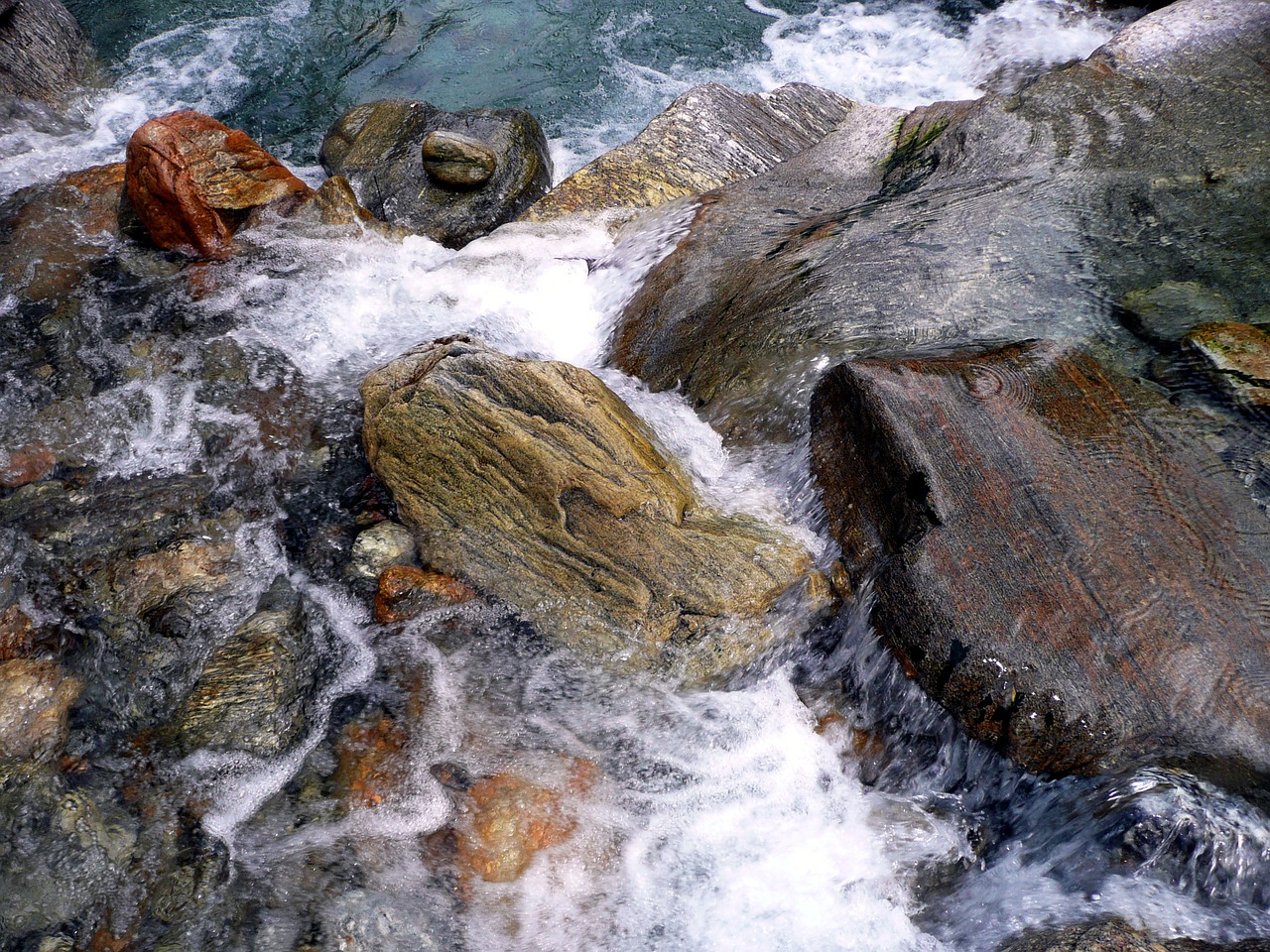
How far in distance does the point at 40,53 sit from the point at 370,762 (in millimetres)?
8404

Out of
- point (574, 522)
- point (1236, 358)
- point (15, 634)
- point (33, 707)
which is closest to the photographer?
point (33, 707)

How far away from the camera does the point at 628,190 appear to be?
6.64 m

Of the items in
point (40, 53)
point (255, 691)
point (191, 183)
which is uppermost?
point (40, 53)

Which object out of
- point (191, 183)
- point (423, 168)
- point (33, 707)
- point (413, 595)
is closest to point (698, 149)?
point (423, 168)

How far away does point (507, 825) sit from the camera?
10.6ft

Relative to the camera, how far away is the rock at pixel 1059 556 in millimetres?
3016

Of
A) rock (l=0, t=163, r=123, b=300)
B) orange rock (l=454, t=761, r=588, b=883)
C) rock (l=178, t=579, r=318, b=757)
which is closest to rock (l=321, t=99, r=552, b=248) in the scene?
rock (l=0, t=163, r=123, b=300)

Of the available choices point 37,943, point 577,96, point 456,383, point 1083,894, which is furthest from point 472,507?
point 577,96

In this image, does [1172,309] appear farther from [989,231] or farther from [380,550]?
[380,550]

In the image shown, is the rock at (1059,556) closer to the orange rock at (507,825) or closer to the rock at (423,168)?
the orange rock at (507,825)

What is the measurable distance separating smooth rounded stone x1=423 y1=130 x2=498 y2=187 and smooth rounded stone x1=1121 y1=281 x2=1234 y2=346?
4874 mm

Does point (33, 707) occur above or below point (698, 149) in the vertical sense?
below

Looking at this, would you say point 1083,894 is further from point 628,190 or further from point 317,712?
point 628,190

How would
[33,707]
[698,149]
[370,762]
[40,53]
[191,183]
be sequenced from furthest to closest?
[40,53], [698,149], [191,183], [33,707], [370,762]
